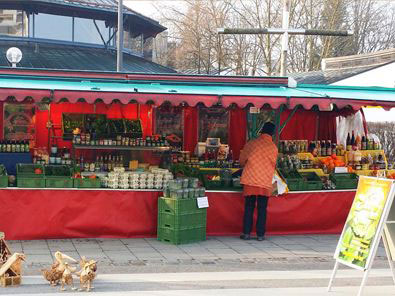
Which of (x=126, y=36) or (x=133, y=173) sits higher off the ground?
(x=126, y=36)

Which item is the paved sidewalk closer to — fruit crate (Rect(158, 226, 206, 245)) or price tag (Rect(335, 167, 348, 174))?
fruit crate (Rect(158, 226, 206, 245))

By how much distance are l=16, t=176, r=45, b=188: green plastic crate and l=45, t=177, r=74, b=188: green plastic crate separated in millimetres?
79

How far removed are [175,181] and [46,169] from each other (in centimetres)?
227

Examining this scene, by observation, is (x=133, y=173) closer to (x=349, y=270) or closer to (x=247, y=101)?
(x=247, y=101)

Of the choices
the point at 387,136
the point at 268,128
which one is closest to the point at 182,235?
the point at 268,128

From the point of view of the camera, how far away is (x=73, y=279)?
8188 mm

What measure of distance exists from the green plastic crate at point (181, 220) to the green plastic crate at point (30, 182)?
1986 millimetres

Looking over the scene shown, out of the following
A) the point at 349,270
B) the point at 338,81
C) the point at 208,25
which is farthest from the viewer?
the point at 208,25

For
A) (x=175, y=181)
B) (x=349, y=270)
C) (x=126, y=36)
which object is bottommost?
(x=349, y=270)

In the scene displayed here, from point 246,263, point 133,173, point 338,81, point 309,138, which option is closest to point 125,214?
point 133,173

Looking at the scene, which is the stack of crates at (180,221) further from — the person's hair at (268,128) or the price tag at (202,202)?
the person's hair at (268,128)

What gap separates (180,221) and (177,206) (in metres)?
0.25

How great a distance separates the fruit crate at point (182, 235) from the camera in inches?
416

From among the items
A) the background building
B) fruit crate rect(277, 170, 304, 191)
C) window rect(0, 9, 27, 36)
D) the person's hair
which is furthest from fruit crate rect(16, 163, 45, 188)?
window rect(0, 9, 27, 36)
